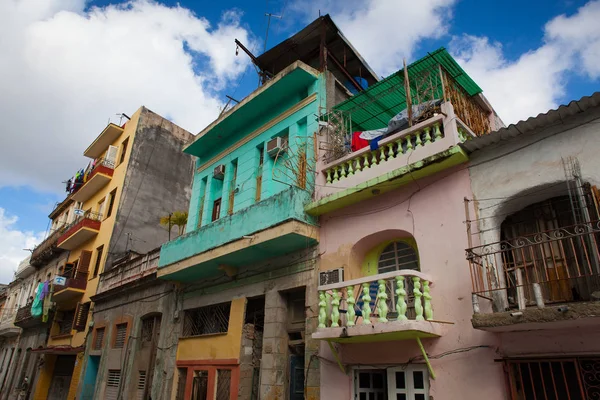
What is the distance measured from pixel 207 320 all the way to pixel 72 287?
11505 millimetres

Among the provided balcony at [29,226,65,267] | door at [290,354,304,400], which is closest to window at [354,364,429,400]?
door at [290,354,304,400]

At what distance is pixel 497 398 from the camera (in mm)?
5910

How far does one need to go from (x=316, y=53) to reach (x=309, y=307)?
9040mm

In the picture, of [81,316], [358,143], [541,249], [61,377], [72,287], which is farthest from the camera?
[61,377]

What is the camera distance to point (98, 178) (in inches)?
902

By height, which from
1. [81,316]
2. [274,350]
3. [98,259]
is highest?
[98,259]

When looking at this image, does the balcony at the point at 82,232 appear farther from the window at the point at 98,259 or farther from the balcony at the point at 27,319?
the balcony at the point at 27,319

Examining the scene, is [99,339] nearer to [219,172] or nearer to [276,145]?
[219,172]

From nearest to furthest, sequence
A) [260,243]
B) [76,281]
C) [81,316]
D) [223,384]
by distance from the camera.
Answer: [260,243]
[223,384]
[81,316]
[76,281]

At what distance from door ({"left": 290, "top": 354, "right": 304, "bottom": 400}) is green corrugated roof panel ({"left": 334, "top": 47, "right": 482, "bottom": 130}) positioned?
6203mm

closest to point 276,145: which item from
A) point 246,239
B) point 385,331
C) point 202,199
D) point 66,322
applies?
point 246,239

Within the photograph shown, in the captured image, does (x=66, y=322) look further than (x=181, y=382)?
Yes

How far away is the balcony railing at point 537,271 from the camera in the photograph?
19.4 feet

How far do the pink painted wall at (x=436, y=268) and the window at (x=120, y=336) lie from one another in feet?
33.5
